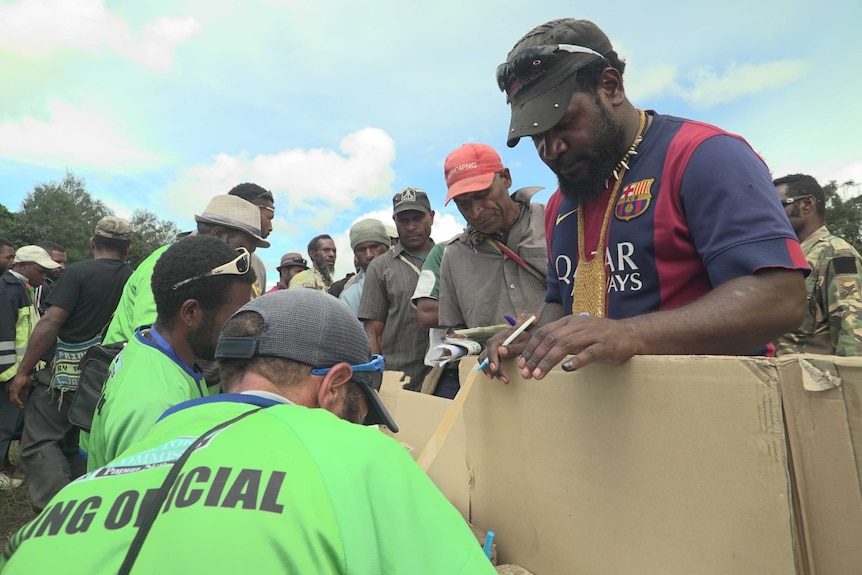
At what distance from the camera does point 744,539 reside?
97cm

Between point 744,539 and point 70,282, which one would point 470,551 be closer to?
point 744,539

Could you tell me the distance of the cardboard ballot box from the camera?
87cm

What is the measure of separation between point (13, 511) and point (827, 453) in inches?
215

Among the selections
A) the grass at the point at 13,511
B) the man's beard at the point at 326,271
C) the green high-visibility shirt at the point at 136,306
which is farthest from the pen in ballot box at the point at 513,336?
the man's beard at the point at 326,271

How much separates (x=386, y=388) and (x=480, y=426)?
89cm

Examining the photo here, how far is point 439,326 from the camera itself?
10.1 feet

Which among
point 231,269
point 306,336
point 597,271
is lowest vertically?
point 306,336

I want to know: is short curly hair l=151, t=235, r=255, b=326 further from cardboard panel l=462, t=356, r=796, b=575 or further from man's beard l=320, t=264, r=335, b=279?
man's beard l=320, t=264, r=335, b=279

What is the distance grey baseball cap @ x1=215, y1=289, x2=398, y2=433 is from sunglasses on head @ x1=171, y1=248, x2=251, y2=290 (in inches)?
32.9

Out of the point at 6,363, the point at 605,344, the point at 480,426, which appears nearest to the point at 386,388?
the point at 480,426

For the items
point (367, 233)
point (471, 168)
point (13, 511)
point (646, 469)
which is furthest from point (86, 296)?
point (646, 469)

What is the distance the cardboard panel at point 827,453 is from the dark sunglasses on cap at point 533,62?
43.7 inches

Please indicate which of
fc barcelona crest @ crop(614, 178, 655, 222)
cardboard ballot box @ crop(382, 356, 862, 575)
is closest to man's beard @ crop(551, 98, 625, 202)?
fc barcelona crest @ crop(614, 178, 655, 222)

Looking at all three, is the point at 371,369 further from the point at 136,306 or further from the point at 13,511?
the point at 13,511
